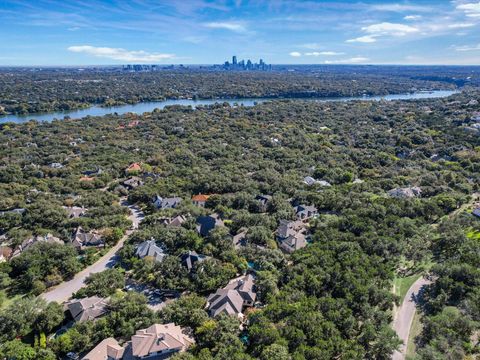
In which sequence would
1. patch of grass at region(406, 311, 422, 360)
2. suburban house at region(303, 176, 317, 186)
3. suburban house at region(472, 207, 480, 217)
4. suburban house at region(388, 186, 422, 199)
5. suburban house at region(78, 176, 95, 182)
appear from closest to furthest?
patch of grass at region(406, 311, 422, 360) → suburban house at region(472, 207, 480, 217) → suburban house at region(388, 186, 422, 199) → suburban house at region(303, 176, 317, 186) → suburban house at region(78, 176, 95, 182)

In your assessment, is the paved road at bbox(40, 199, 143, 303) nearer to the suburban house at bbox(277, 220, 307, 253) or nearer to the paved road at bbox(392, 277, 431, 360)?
the suburban house at bbox(277, 220, 307, 253)

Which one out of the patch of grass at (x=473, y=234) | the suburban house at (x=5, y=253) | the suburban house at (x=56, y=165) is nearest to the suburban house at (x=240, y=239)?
the suburban house at (x=5, y=253)

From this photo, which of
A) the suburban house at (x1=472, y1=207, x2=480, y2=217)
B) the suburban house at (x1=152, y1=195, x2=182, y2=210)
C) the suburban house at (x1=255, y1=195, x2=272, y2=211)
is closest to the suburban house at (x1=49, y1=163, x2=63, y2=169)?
the suburban house at (x1=152, y1=195, x2=182, y2=210)

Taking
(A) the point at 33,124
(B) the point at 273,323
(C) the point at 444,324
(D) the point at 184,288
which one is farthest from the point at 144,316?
(A) the point at 33,124

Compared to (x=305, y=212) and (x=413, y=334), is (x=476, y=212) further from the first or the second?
(x=413, y=334)

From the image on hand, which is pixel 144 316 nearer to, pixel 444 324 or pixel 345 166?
pixel 444 324

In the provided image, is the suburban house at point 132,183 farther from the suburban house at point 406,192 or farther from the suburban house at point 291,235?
the suburban house at point 406,192
